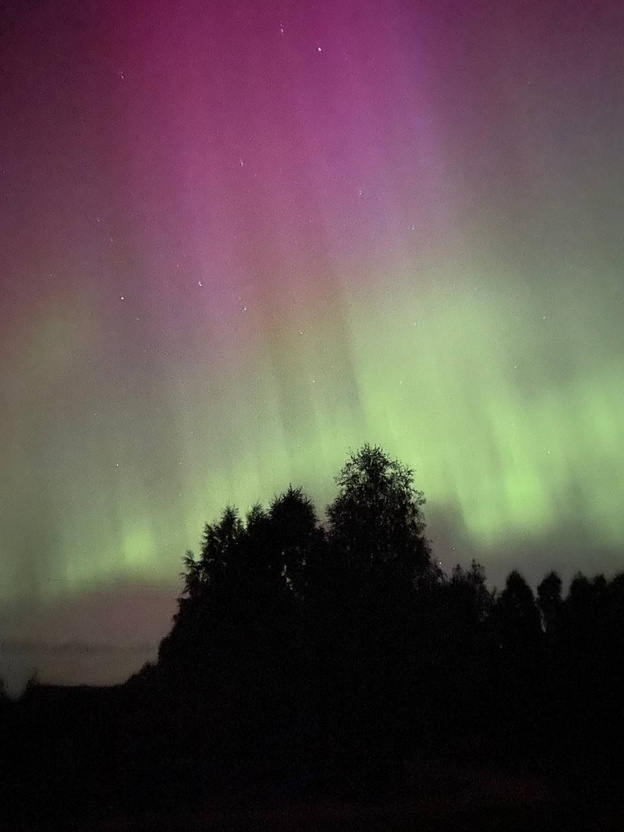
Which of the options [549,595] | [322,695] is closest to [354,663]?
[322,695]

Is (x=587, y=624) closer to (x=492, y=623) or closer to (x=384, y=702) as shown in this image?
(x=384, y=702)

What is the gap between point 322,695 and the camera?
27406 millimetres

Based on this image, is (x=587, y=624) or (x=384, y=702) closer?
(x=384, y=702)

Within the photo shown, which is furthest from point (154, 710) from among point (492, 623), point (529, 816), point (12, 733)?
point (492, 623)

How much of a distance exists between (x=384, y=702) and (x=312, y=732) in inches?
119

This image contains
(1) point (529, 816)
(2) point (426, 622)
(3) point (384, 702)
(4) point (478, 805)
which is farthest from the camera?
(2) point (426, 622)

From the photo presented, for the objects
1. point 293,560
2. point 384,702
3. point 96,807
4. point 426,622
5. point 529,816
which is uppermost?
point 293,560

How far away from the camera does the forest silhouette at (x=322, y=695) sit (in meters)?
26.2

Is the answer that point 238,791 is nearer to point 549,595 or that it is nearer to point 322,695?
point 322,695

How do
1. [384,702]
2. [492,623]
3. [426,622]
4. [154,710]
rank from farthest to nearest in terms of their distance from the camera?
[492,623] < [154,710] < [426,622] < [384,702]

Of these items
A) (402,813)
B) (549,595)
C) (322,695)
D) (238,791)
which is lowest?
(402,813)

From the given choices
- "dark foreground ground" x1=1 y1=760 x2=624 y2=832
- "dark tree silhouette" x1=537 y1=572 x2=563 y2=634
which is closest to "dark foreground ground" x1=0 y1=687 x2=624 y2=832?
"dark foreground ground" x1=1 y1=760 x2=624 y2=832

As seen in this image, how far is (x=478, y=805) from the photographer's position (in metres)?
24.4

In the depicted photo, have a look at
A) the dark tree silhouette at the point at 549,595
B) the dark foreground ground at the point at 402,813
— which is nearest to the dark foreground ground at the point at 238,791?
the dark foreground ground at the point at 402,813
